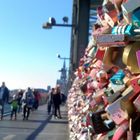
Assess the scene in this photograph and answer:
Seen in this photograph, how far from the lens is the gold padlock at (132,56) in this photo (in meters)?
3.30

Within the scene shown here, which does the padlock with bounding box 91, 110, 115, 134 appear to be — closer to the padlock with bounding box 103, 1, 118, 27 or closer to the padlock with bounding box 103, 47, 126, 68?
the padlock with bounding box 103, 47, 126, 68

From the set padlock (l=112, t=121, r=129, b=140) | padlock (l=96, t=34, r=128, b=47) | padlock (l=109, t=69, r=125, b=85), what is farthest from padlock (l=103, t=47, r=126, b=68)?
padlock (l=112, t=121, r=129, b=140)

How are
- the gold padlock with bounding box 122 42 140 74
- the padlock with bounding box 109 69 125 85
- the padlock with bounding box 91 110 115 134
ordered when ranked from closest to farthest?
the gold padlock with bounding box 122 42 140 74 → the padlock with bounding box 109 69 125 85 → the padlock with bounding box 91 110 115 134

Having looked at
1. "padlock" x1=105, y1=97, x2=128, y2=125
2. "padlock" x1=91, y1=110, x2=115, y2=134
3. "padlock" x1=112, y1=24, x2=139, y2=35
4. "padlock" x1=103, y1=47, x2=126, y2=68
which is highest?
"padlock" x1=112, y1=24, x2=139, y2=35

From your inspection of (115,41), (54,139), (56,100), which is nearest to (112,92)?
(115,41)

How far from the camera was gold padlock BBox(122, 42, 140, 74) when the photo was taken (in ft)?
10.8

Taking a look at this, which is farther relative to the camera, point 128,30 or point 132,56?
point 132,56

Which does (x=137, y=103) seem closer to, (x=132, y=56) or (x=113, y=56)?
(x=132, y=56)

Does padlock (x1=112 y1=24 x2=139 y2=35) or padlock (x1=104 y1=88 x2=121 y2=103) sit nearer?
padlock (x1=112 y1=24 x2=139 y2=35)

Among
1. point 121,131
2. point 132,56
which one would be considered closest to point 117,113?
point 121,131

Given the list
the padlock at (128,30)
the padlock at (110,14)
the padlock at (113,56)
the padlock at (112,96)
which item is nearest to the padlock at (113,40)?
the padlock at (128,30)

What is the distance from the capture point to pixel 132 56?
131 inches

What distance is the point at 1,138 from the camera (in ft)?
48.6

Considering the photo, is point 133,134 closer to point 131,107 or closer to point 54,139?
point 131,107
